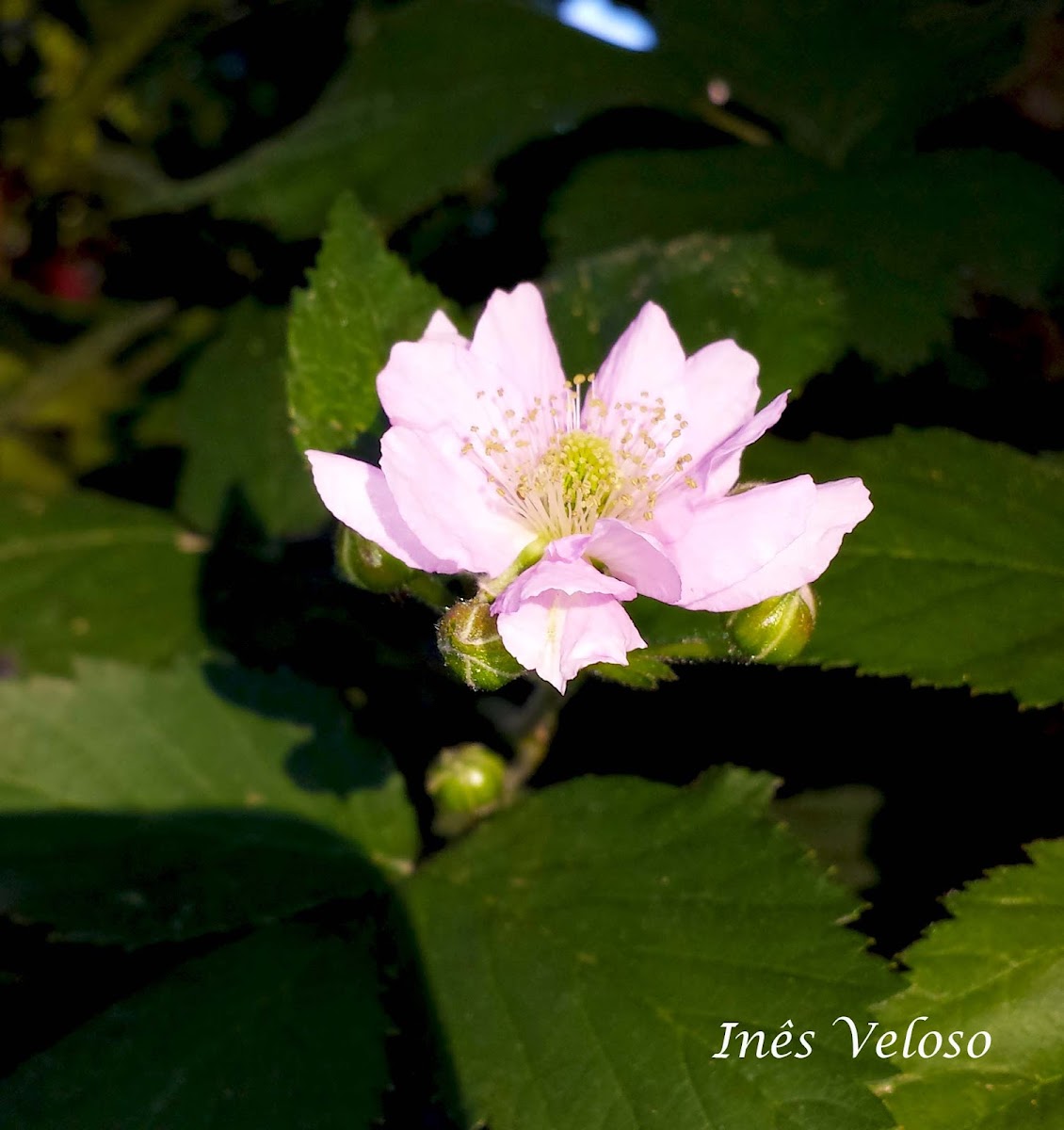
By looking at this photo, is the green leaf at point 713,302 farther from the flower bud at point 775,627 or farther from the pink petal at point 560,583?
the pink petal at point 560,583

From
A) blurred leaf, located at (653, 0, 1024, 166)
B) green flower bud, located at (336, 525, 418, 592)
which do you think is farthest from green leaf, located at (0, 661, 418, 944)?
blurred leaf, located at (653, 0, 1024, 166)

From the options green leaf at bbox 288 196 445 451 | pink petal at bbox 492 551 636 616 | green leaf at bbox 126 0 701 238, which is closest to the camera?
pink petal at bbox 492 551 636 616

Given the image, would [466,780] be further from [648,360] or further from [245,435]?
[245,435]

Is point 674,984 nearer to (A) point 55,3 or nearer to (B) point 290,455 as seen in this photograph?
Answer: (B) point 290,455

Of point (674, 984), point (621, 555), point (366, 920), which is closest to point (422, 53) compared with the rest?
point (621, 555)

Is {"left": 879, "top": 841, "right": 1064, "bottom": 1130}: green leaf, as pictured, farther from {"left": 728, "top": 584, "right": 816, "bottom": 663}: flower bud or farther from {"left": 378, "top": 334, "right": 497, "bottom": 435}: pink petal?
{"left": 378, "top": 334, "right": 497, "bottom": 435}: pink petal

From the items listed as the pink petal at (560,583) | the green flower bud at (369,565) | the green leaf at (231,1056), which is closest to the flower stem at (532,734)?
the green leaf at (231,1056)
